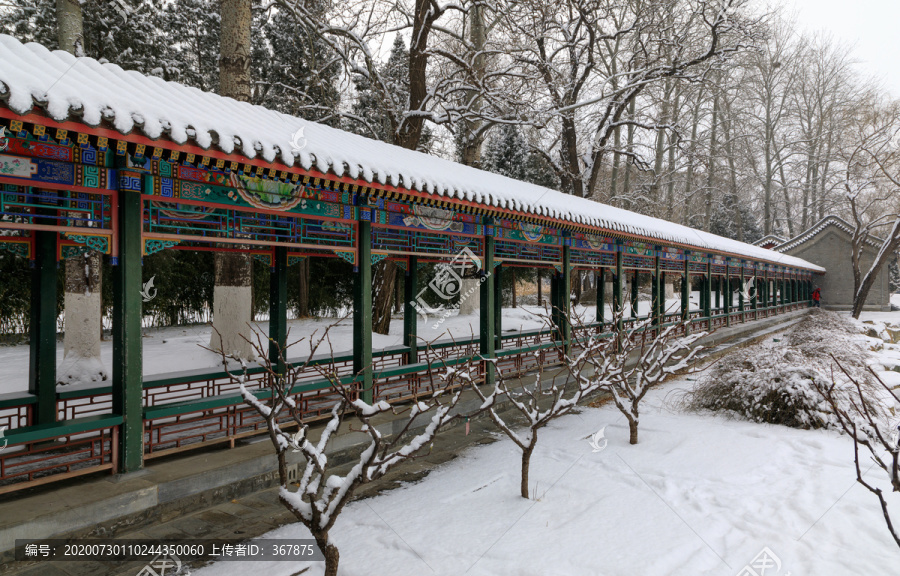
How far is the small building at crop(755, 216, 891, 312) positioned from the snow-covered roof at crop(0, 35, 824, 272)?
3099 centimetres

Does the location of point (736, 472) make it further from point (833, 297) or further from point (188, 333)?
point (833, 297)

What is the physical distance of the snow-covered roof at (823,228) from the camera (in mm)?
28297

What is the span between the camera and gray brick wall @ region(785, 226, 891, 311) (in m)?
29.6

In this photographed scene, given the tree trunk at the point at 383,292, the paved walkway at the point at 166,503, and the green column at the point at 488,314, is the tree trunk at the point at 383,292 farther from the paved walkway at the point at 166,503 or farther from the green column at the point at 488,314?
the paved walkway at the point at 166,503

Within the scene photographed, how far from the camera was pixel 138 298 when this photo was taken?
163 inches

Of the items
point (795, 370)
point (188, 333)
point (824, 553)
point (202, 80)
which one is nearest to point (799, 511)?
point (824, 553)

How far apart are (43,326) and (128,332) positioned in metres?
1.47

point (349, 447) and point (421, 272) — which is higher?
point (421, 272)

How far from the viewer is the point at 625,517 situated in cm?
438

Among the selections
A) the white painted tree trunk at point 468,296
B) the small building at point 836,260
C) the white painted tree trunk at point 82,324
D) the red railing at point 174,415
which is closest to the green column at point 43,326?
the red railing at point 174,415

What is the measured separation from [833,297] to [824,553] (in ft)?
108

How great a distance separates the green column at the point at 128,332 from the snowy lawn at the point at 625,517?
4.16 ft

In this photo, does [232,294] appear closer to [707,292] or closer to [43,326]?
[43,326]

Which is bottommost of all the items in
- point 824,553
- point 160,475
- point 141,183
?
point 824,553
